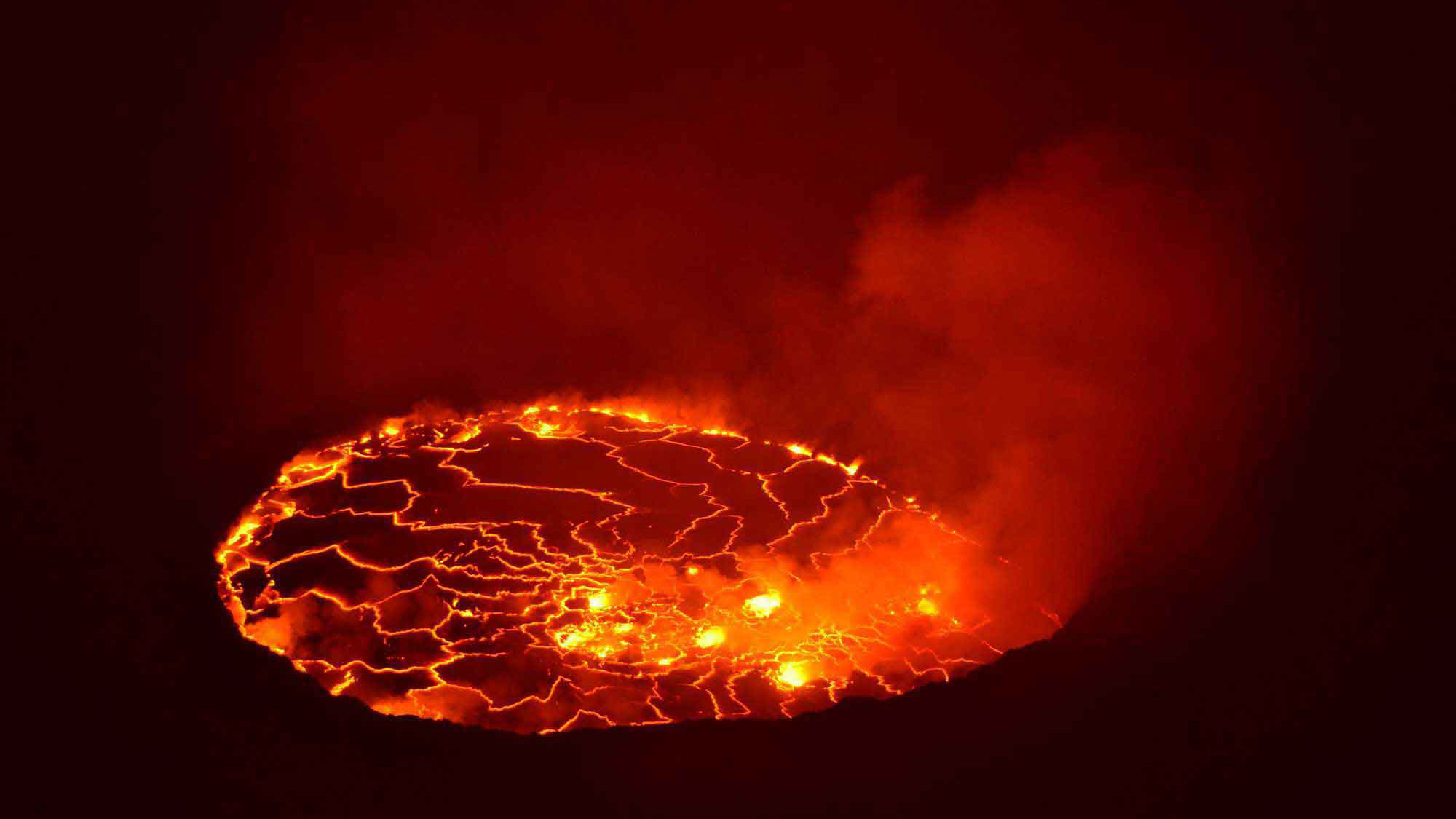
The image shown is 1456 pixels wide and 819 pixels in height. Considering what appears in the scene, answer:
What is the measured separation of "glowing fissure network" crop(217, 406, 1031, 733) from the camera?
4504mm

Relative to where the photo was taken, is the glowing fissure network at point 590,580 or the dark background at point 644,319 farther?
the glowing fissure network at point 590,580

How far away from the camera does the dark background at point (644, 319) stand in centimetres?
374

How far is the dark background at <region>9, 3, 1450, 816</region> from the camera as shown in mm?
3736

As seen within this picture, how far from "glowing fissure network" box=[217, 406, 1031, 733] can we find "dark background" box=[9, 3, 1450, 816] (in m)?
0.41

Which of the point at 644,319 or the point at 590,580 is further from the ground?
the point at 644,319

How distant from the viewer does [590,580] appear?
5.35 metres

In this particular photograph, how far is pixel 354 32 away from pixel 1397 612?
289 inches

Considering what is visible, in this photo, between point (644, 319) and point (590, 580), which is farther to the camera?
point (644, 319)

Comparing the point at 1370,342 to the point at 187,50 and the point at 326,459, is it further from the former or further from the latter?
the point at 187,50

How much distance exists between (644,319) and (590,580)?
354 centimetres

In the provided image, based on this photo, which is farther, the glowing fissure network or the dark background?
the glowing fissure network

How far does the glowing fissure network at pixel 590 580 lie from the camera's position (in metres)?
4.50

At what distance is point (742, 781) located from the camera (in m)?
3.68

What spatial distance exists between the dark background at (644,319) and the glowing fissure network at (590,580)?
0.41m
